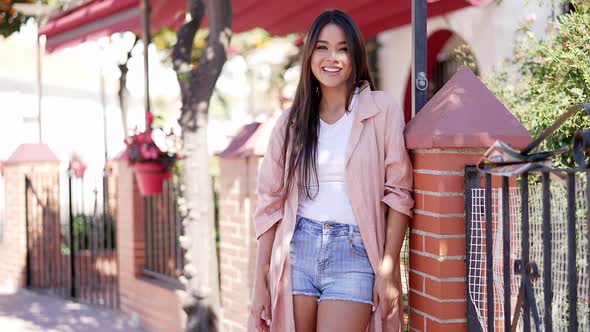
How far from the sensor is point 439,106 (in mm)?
2842

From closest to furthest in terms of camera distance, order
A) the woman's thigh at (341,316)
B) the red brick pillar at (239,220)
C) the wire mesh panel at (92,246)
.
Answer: the woman's thigh at (341,316) < the red brick pillar at (239,220) < the wire mesh panel at (92,246)

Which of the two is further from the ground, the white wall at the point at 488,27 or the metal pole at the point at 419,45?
the white wall at the point at 488,27

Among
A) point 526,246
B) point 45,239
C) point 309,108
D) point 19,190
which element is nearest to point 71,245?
point 45,239

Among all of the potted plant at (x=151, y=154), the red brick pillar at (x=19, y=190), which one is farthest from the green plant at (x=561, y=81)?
the red brick pillar at (x=19, y=190)

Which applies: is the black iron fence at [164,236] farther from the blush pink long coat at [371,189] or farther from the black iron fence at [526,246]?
the black iron fence at [526,246]

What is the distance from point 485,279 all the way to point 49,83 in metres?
20.5

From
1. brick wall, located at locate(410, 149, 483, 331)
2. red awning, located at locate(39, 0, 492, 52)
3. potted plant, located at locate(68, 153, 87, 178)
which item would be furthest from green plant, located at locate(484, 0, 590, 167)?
potted plant, located at locate(68, 153, 87, 178)

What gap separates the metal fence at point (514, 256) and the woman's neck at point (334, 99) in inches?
22.6

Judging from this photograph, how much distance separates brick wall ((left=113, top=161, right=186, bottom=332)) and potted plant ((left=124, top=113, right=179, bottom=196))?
37.3 inches

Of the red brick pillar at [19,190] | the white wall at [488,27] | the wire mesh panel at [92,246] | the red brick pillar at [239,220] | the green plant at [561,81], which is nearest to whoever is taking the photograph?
the green plant at [561,81]

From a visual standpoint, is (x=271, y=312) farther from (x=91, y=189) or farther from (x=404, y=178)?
(x=91, y=189)

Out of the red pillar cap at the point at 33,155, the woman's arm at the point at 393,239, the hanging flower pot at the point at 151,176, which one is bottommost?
the woman's arm at the point at 393,239

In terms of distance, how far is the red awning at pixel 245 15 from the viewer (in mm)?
6789

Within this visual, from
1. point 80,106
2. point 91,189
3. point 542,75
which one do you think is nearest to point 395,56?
point 91,189
